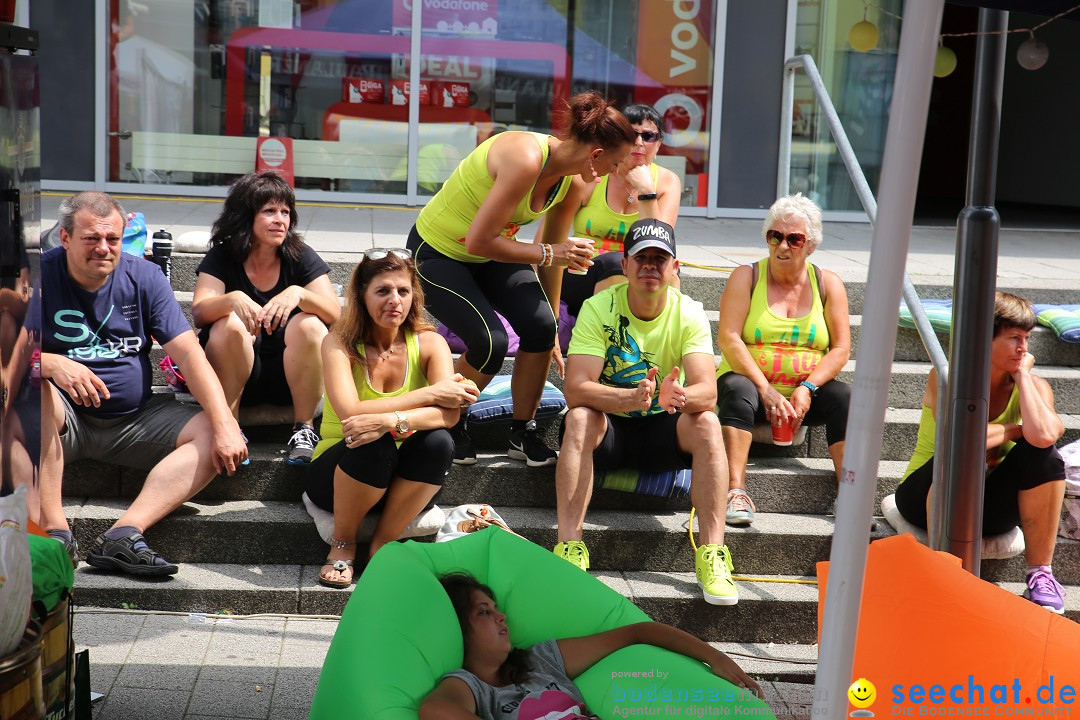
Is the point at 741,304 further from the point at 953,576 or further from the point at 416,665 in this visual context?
the point at 416,665

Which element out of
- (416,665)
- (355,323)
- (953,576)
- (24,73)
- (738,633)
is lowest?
(738,633)

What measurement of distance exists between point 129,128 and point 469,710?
7612 millimetres

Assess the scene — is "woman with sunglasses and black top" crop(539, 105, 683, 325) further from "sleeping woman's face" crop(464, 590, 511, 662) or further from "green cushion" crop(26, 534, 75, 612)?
"green cushion" crop(26, 534, 75, 612)

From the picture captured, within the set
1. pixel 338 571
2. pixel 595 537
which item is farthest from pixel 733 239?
pixel 338 571

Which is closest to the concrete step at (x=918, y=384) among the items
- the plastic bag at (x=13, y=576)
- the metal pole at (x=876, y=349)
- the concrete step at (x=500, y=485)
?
the concrete step at (x=500, y=485)

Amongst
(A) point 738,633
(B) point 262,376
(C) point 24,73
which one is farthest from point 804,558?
(C) point 24,73

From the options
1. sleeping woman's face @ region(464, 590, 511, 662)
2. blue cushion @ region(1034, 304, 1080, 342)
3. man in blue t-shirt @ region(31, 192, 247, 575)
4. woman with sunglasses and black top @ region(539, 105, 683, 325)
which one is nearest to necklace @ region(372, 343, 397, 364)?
man in blue t-shirt @ region(31, 192, 247, 575)

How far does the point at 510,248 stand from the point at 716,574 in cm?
149

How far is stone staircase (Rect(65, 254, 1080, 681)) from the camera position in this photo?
401 centimetres

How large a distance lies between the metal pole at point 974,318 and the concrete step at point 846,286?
2.15 m

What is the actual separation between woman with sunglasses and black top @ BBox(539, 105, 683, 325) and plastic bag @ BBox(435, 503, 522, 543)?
4.36 ft

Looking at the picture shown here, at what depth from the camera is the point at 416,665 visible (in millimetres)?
2934

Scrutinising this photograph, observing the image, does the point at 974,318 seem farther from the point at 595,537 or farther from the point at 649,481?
the point at 595,537

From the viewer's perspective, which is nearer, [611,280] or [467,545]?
[467,545]
